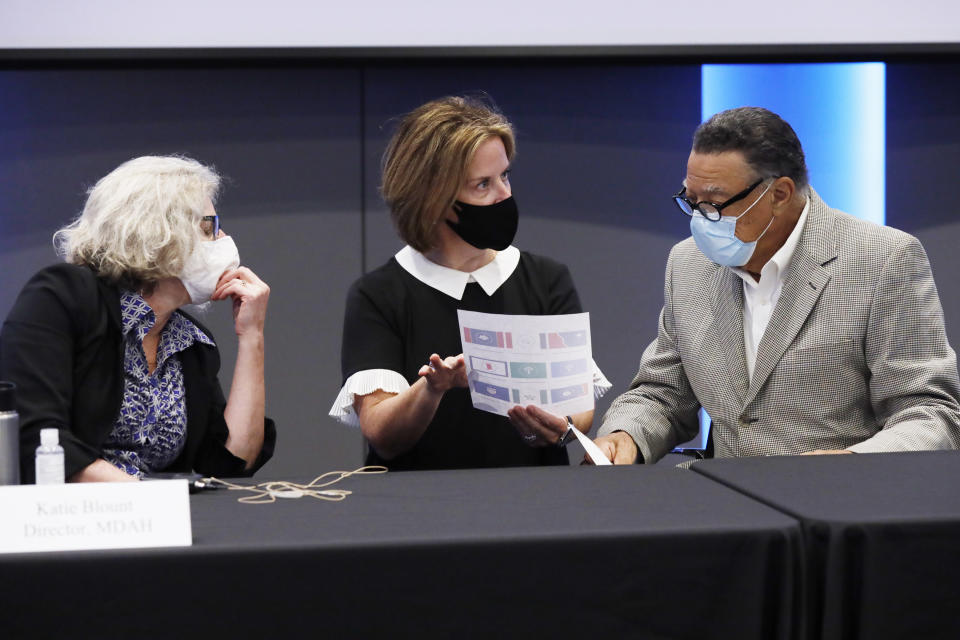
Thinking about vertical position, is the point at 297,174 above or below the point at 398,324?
above

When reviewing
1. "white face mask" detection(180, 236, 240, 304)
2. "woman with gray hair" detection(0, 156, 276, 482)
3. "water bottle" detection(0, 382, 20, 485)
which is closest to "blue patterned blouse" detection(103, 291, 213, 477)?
"woman with gray hair" detection(0, 156, 276, 482)

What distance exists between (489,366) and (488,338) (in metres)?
0.06

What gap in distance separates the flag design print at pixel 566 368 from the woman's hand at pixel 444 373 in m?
0.17

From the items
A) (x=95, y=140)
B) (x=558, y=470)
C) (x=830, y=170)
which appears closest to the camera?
(x=558, y=470)

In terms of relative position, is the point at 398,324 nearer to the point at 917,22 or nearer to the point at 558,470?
the point at 558,470

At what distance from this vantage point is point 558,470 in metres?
1.65

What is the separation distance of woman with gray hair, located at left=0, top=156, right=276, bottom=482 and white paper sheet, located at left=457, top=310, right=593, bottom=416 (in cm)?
61

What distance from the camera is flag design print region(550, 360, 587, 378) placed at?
6.08 feet

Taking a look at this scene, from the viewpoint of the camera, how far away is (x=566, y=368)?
1.86 meters

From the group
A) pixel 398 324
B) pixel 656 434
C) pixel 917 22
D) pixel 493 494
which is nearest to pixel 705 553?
pixel 493 494

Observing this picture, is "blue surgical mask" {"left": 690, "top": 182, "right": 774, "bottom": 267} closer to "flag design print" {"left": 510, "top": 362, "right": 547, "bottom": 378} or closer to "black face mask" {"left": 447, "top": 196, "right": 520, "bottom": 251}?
"black face mask" {"left": 447, "top": 196, "right": 520, "bottom": 251}

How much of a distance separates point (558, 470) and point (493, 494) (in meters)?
0.23

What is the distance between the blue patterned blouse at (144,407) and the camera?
1.93 meters

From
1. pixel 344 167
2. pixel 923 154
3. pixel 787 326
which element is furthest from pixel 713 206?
pixel 923 154
